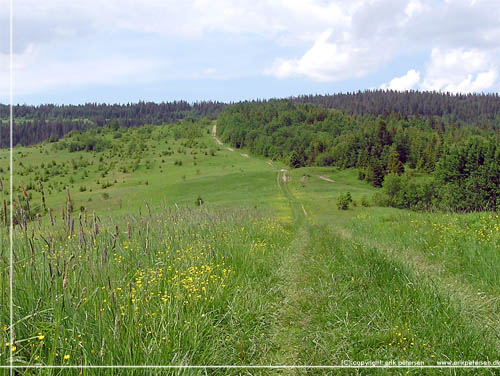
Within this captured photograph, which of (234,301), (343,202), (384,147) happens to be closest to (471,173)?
(343,202)

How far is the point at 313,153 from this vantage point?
101m

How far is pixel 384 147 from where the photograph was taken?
304 ft

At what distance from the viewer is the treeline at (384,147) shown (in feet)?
158

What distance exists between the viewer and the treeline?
4809 centimetres

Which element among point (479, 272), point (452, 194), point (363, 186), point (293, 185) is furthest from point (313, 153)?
point (479, 272)

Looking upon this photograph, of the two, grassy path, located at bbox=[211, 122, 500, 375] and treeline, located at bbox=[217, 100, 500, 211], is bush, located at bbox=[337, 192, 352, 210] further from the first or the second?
grassy path, located at bbox=[211, 122, 500, 375]

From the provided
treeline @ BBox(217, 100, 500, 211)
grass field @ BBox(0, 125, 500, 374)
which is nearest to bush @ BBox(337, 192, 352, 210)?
treeline @ BBox(217, 100, 500, 211)

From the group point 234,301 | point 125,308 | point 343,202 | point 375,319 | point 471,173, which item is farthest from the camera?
point 471,173

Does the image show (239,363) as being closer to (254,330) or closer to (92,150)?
(254,330)

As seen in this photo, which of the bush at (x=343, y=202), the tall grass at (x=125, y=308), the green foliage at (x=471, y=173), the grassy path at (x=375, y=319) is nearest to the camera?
the tall grass at (x=125, y=308)

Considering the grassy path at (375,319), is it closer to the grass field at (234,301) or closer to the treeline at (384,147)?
the grass field at (234,301)

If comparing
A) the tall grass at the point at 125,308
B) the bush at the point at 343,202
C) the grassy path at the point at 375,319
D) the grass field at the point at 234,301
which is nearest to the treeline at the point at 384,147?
the bush at the point at 343,202

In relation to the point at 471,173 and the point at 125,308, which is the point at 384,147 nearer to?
the point at 471,173

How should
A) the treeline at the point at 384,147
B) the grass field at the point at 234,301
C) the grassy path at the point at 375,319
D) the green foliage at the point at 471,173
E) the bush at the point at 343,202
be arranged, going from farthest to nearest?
the treeline at the point at 384,147, the green foliage at the point at 471,173, the bush at the point at 343,202, the grassy path at the point at 375,319, the grass field at the point at 234,301
